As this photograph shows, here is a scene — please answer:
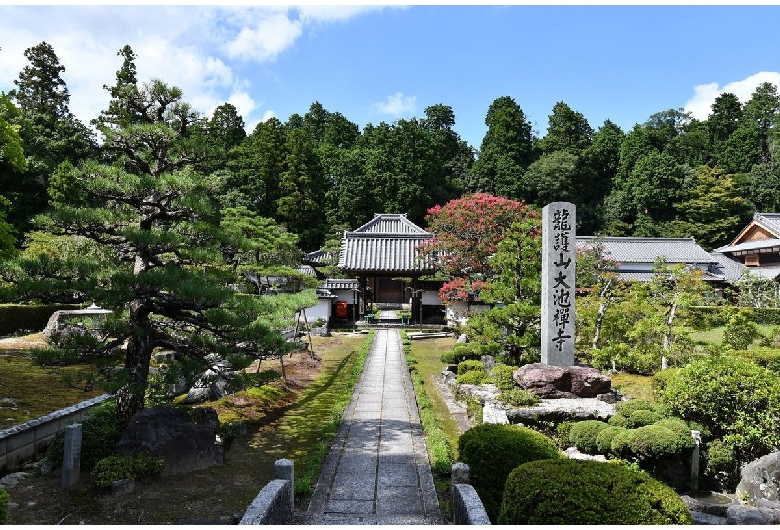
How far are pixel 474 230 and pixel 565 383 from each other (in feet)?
44.5

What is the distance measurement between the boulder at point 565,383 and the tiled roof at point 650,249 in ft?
102

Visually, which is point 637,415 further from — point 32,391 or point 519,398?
point 32,391

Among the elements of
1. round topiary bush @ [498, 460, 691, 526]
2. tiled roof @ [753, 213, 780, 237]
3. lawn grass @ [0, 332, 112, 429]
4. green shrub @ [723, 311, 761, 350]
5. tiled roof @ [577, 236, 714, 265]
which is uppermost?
tiled roof @ [753, 213, 780, 237]

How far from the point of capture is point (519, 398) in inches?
437

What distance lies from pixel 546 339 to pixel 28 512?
1120 cm

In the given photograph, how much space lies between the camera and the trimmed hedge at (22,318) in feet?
70.1

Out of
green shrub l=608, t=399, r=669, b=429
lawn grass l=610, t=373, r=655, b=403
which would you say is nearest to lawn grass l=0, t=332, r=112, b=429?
green shrub l=608, t=399, r=669, b=429

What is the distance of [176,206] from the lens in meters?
8.27

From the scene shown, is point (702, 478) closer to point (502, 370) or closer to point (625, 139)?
point (502, 370)

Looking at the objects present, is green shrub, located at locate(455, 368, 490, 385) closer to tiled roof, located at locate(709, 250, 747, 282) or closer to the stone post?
the stone post

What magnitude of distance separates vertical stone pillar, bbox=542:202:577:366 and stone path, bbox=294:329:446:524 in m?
4.11

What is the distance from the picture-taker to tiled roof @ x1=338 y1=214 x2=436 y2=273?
30.1 metres

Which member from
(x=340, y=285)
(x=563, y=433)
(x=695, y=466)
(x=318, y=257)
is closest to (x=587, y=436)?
(x=563, y=433)

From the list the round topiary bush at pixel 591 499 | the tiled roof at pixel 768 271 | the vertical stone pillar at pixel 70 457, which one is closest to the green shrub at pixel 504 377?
the round topiary bush at pixel 591 499
